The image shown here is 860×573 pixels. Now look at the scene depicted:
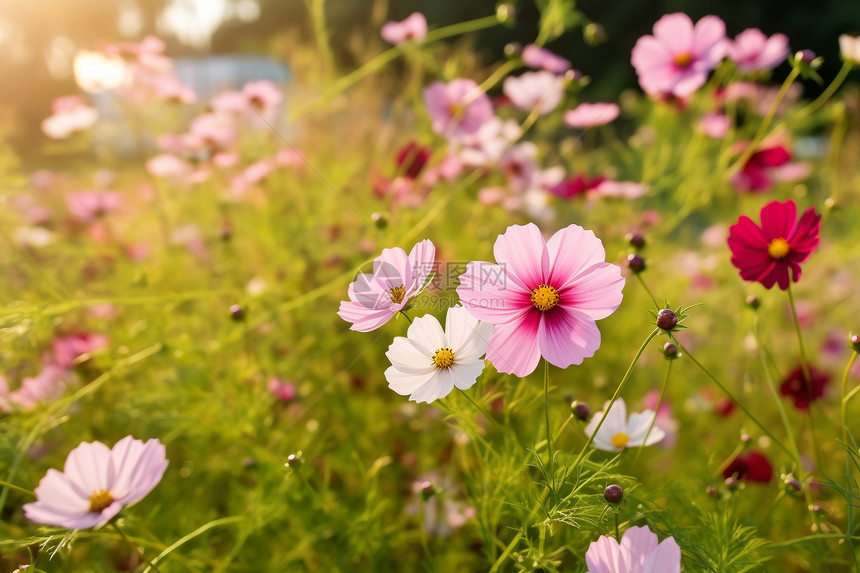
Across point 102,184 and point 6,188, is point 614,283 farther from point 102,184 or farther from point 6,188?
point 102,184

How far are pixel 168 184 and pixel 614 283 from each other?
4.36ft

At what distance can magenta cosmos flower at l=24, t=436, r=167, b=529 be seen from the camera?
45 cm

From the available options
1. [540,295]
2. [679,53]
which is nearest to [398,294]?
[540,295]

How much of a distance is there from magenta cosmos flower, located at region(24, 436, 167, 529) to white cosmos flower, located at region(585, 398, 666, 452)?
38 centimetres

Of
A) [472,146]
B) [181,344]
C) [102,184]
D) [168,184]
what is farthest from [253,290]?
[102,184]

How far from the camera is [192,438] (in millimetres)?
909

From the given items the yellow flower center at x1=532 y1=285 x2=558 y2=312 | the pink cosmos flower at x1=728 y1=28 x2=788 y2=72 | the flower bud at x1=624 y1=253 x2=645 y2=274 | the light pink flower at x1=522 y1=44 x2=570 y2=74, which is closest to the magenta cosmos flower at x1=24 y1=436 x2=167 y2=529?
the yellow flower center at x1=532 y1=285 x2=558 y2=312

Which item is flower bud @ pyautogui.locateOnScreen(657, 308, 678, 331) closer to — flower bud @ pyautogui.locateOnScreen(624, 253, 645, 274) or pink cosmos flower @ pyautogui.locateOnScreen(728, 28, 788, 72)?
flower bud @ pyautogui.locateOnScreen(624, 253, 645, 274)

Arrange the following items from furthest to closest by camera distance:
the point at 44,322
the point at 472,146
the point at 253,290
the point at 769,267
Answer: the point at 472,146 → the point at 253,290 → the point at 44,322 → the point at 769,267

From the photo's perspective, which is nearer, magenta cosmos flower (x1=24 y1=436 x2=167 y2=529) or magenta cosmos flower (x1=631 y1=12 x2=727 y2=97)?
magenta cosmos flower (x1=24 y1=436 x2=167 y2=529)

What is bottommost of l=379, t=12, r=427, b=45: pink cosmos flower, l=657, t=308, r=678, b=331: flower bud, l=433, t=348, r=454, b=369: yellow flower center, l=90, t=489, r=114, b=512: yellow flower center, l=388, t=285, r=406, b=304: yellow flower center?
l=657, t=308, r=678, b=331: flower bud

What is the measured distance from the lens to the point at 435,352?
1.51 feet

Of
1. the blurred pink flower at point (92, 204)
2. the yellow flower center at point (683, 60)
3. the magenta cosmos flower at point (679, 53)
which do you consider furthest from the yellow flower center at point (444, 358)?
the blurred pink flower at point (92, 204)

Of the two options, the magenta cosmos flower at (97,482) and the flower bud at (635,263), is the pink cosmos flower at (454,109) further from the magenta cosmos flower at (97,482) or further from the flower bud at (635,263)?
the magenta cosmos flower at (97,482)
